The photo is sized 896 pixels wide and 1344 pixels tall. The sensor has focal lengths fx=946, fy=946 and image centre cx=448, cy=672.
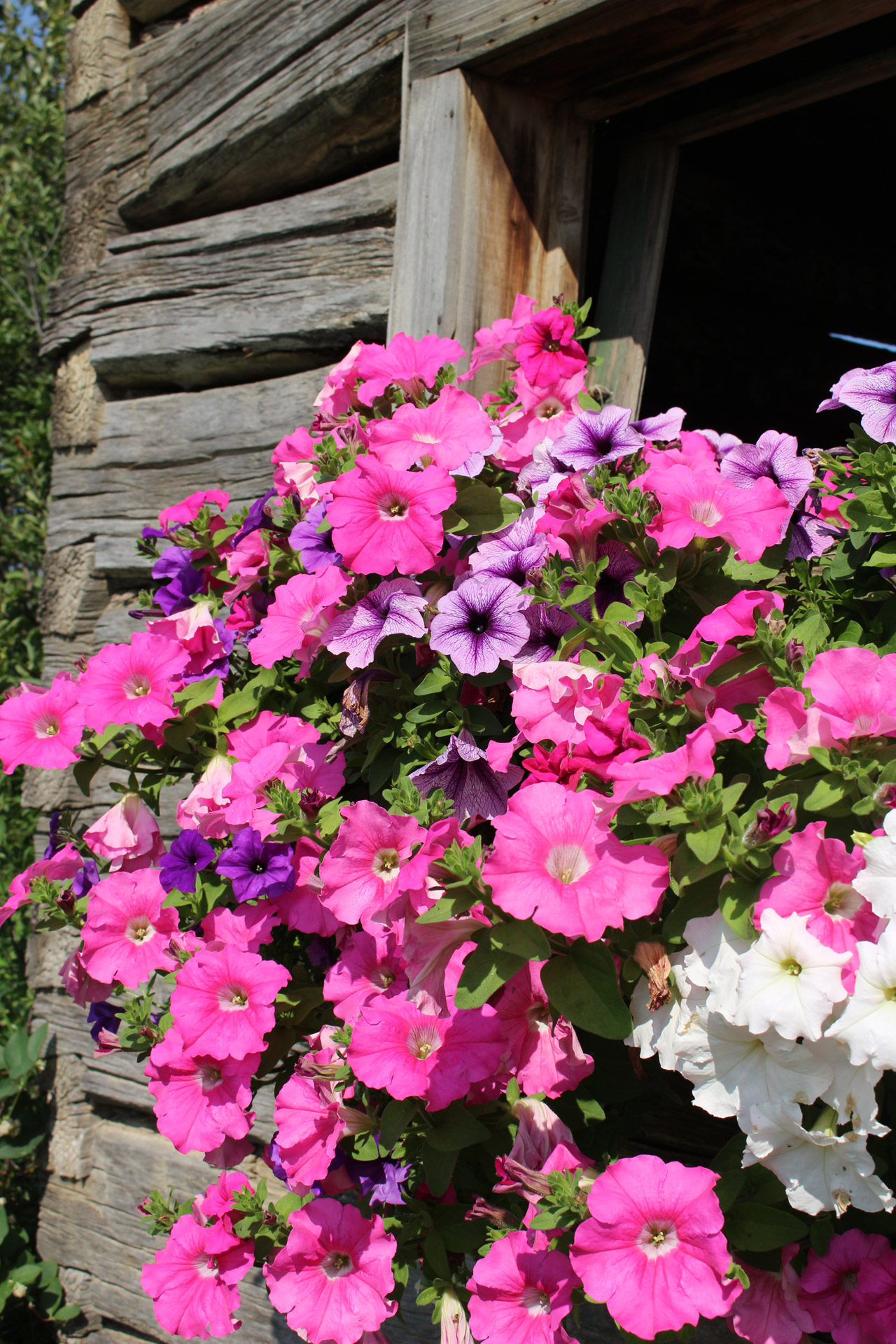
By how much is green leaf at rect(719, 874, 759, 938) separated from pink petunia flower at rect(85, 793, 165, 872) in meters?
0.95

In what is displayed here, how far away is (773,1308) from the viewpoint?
967mm

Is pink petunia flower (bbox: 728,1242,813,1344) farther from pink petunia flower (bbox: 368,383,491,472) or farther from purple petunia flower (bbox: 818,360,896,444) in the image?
pink petunia flower (bbox: 368,383,491,472)

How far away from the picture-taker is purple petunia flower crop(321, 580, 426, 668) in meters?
1.25

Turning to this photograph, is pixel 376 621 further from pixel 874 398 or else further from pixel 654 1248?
pixel 654 1248

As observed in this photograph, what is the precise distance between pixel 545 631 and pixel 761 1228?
2.28 ft

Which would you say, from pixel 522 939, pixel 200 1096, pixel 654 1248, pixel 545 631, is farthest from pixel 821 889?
pixel 200 1096

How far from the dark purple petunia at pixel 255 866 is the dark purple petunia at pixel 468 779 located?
0.79ft

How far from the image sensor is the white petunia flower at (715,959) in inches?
33.8

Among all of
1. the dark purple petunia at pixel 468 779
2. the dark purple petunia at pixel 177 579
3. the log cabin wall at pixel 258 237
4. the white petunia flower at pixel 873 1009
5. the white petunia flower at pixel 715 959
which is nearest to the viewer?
the white petunia flower at pixel 873 1009

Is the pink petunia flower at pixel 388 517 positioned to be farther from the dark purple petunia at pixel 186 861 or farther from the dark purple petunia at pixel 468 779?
the dark purple petunia at pixel 186 861

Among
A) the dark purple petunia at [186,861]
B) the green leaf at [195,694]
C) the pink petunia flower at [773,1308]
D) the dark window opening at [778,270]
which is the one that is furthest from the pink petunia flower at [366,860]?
the dark window opening at [778,270]

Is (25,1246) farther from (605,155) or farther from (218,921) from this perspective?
(605,155)

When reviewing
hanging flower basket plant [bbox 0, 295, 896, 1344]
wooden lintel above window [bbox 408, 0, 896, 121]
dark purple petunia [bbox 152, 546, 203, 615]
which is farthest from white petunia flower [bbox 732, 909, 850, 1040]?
wooden lintel above window [bbox 408, 0, 896, 121]

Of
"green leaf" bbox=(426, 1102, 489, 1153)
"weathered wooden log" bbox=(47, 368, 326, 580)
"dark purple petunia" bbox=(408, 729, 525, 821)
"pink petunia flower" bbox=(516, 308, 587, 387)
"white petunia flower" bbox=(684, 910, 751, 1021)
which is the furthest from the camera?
"weathered wooden log" bbox=(47, 368, 326, 580)
